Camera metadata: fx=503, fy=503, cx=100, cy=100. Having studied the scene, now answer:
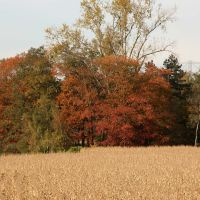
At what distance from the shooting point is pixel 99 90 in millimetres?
46750

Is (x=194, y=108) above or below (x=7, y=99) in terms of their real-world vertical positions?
below

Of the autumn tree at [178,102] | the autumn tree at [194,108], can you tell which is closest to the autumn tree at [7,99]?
the autumn tree at [178,102]

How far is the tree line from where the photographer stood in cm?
4156

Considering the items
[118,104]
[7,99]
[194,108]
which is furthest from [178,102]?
[7,99]

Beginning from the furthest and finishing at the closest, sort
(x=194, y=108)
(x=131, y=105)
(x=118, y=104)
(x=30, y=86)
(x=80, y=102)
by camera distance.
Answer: (x=194, y=108), (x=30, y=86), (x=80, y=102), (x=118, y=104), (x=131, y=105)

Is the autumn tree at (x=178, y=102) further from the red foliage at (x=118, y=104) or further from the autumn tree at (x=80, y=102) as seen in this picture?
the autumn tree at (x=80, y=102)

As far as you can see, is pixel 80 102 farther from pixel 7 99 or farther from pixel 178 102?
pixel 178 102

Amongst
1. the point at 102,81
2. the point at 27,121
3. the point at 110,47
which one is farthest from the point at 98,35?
the point at 27,121

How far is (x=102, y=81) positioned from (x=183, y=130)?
11.7 m

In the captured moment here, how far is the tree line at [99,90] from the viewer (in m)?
41.6

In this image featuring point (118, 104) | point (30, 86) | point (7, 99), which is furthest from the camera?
point (7, 99)

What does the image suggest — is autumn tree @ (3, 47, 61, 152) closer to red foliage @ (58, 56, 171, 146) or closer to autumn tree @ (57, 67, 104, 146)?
autumn tree @ (57, 67, 104, 146)

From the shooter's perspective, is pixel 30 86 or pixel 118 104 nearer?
pixel 118 104

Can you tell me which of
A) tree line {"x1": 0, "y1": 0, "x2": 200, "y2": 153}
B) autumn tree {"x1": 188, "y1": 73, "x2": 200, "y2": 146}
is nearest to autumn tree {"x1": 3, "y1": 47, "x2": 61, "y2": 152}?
tree line {"x1": 0, "y1": 0, "x2": 200, "y2": 153}
